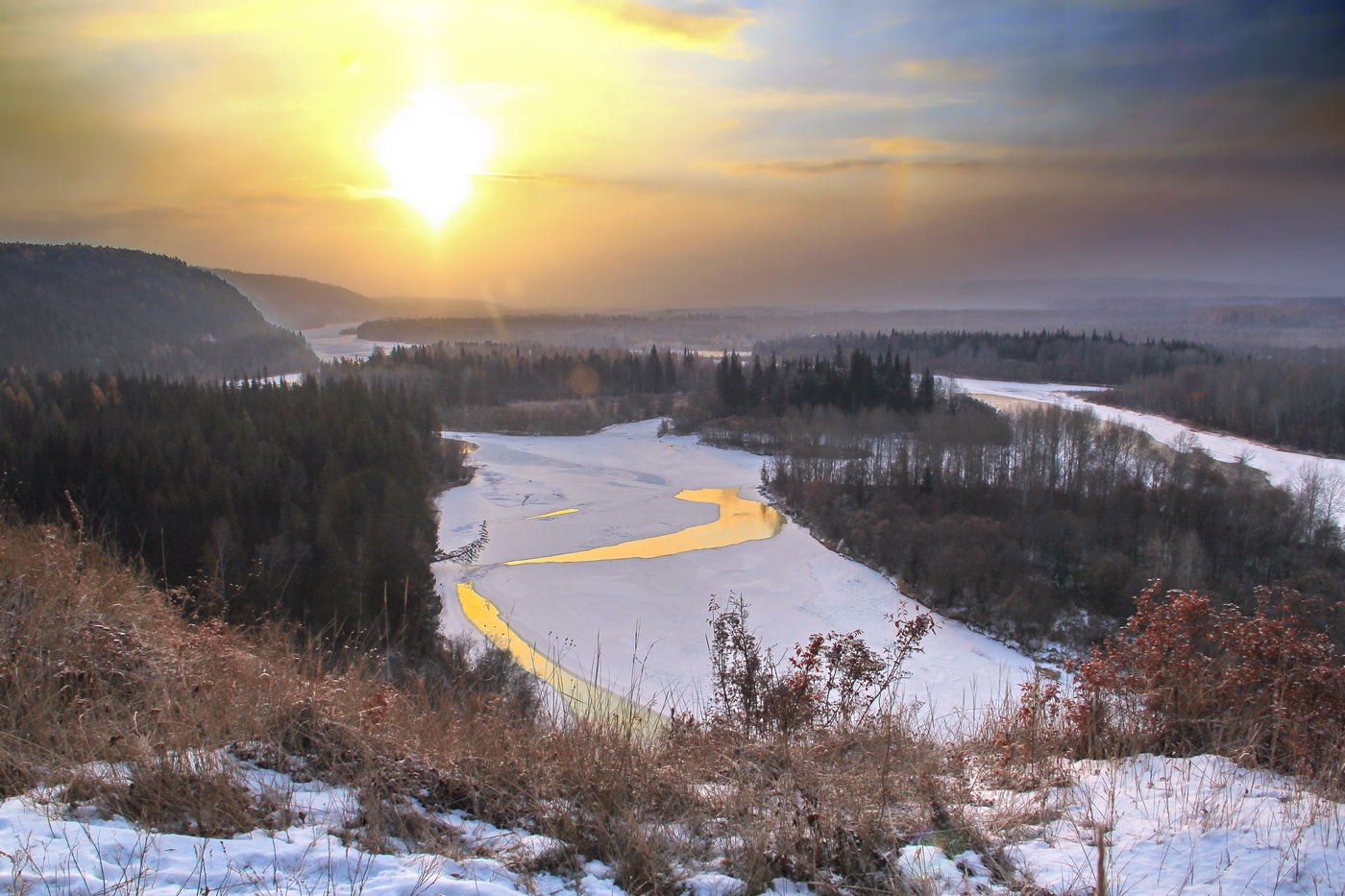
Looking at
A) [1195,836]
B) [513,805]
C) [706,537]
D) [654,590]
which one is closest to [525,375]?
[706,537]

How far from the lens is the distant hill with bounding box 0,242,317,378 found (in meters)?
124

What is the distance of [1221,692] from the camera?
6242 millimetres

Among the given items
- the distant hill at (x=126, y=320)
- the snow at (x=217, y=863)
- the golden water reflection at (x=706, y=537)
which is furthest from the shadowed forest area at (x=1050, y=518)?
the distant hill at (x=126, y=320)

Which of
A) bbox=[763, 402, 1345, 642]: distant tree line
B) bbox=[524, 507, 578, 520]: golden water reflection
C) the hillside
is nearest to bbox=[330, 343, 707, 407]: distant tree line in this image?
bbox=[524, 507, 578, 520]: golden water reflection

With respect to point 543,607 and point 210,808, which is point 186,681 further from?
point 543,607

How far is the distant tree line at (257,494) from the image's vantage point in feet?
87.2

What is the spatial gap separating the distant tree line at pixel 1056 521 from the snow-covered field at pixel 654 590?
3.12 metres

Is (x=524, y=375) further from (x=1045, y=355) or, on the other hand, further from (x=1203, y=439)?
(x=1045, y=355)

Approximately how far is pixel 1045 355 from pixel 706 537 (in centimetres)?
11014

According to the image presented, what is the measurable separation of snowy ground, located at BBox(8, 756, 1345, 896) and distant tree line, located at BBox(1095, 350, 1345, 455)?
8499 centimetres

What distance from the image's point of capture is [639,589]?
115ft

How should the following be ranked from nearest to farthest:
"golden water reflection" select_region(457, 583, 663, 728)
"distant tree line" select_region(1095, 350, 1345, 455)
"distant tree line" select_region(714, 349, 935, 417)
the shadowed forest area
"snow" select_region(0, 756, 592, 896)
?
"snow" select_region(0, 756, 592, 896), "golden water reflection" select_region(457, 583, 663, 728), the shadowed forest area, "distant tree line" select_region(1095, 350, 1345, 455), "distant tree line" select_region(714, 349, 935, 417)

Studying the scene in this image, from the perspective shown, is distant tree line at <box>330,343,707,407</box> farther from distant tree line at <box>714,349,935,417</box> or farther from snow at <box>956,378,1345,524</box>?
snow at <box>956,378,1345,524</box>

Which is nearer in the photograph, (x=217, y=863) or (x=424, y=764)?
(x=217, y=863)
